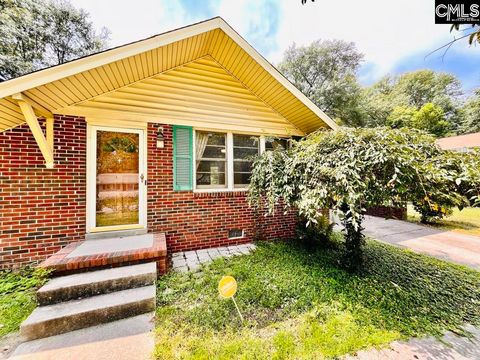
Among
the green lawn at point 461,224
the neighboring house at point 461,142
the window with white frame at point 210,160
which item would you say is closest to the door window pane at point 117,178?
the window with white frame at point 210,160

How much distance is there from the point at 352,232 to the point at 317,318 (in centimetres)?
173

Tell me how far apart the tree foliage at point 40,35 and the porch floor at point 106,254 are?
13265 millimetres

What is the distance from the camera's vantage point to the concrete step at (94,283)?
238 cm

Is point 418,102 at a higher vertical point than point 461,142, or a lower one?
higher

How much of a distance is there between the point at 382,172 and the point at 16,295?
521 centimetres

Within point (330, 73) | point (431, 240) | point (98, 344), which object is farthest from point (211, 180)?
point (330, 73)

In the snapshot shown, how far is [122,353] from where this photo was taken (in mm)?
1918

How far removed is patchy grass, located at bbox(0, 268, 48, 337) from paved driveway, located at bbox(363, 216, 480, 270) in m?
7.30

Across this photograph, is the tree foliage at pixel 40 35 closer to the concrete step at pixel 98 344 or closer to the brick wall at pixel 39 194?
the brick wall at pixel 39 194

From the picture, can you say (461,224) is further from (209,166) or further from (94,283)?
(94,283)

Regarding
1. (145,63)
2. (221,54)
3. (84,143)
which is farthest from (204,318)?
(221,54)

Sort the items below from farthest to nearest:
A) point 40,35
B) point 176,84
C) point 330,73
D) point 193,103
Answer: point 330,73
point 40,35
point 193,103
point 176,84

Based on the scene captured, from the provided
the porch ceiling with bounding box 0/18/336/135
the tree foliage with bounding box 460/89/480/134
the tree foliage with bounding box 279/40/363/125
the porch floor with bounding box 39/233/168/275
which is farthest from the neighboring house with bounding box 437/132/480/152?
the porch floor with bounding box 39/233/168/275

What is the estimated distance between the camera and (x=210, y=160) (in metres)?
4.69
